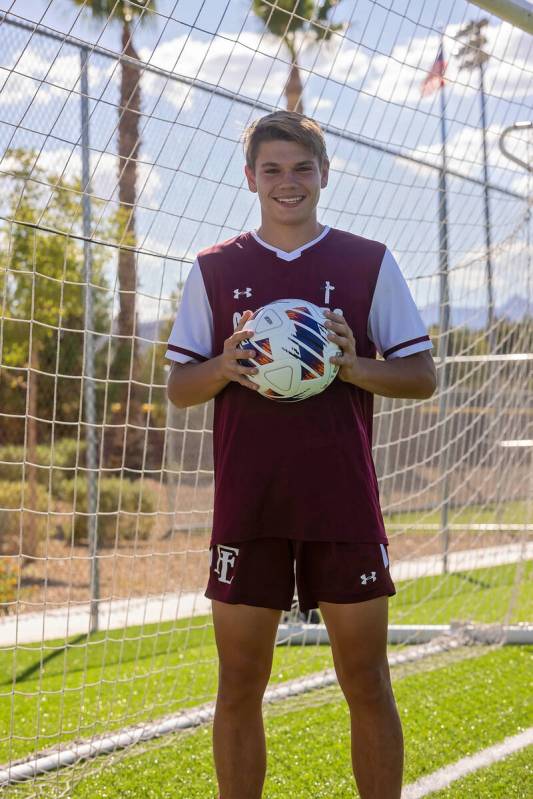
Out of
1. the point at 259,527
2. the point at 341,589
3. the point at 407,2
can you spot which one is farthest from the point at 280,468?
the point at 407,2

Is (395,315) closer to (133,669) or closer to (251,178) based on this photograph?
(251,178)

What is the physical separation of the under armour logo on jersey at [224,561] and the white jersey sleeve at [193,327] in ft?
1.64

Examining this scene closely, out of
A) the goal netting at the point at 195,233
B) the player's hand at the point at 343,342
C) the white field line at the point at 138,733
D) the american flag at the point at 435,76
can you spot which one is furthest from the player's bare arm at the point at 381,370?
the american flag at the point at 435,76

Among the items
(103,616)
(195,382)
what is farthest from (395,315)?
(103,616)

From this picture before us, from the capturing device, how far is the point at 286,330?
2234mm

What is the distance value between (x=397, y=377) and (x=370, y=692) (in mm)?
770

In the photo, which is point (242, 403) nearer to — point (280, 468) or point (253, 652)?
point (280, 468)

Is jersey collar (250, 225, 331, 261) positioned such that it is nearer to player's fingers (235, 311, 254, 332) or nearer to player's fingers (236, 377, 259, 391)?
player's fingers (235, 311, 254, 332)

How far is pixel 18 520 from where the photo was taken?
8.72 metres

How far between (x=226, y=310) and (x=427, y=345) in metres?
0.52

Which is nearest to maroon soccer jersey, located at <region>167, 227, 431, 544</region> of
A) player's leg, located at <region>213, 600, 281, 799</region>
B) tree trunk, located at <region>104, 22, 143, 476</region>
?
player's leg, located at <region>213, 600, 281, 799</region>

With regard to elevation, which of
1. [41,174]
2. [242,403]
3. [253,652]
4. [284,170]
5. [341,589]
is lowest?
[253,652]

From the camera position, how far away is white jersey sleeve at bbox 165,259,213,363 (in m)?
2.48

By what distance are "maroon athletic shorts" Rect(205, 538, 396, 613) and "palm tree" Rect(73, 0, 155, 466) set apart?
5.01ft
